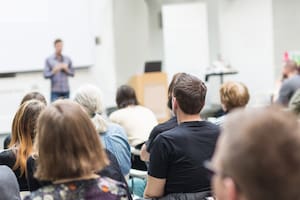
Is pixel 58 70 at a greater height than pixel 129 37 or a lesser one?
lesser

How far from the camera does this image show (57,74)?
8086 millimetres

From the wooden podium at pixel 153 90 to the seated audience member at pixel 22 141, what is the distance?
210 inches

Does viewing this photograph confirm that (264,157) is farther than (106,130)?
No

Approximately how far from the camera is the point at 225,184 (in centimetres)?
102

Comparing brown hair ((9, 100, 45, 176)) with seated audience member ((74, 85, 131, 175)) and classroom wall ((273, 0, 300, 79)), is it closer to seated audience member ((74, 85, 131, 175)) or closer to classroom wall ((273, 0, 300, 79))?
seated audience member ((74, 85, 131, 175))

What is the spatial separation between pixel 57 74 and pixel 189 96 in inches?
227

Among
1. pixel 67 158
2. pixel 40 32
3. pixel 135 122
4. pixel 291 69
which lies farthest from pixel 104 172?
pixel 40 32

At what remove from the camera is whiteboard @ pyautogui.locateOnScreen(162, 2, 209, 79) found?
30.4 feet

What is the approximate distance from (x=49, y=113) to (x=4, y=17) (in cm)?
689

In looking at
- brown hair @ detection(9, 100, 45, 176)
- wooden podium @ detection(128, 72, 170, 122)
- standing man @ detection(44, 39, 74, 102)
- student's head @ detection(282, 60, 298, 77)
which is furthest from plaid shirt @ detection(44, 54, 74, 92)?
brown hair @ detection(9, 100, 45, 176)

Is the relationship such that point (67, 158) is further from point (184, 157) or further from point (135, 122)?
point (135, 122)

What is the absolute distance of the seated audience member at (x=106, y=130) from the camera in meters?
3.11

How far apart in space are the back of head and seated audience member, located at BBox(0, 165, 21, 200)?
4.99 ft

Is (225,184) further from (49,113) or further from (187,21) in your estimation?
(187,21)
